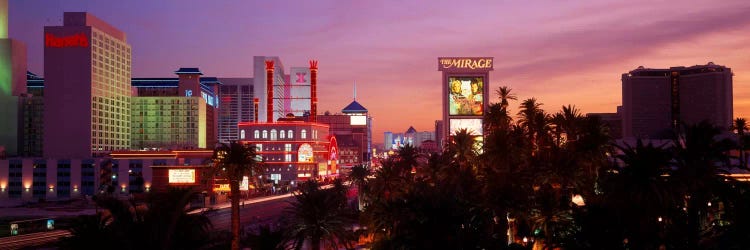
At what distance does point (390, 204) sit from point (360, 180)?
163 feet

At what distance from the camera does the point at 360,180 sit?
274ft

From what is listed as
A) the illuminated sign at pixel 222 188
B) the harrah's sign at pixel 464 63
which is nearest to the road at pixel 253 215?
the illuminated sign at pixel 222 188

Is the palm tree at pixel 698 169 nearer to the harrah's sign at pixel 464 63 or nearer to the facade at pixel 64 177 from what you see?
the harrah's sign at pixel 464 63

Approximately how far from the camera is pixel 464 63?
13588cm

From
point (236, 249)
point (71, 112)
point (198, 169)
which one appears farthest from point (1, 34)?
point (236, 249)

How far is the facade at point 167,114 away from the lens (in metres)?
187

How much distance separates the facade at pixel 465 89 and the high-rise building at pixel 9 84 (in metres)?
111

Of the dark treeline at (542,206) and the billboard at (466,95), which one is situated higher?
the billboard at (466,95)

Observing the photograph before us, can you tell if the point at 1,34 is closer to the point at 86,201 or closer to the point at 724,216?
the point at 86,201

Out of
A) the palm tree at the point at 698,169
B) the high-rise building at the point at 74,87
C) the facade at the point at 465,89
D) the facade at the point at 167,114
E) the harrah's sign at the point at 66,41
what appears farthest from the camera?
the facade at the point at 167,114

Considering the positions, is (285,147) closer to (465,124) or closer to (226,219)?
(465,124)

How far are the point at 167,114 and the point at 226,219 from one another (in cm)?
11998

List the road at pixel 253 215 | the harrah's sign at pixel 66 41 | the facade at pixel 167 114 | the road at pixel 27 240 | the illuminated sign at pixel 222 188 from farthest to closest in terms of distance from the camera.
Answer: the facade at pixel 167 114 < the harrah's sign at pixel 66 41 < the illuminated sign at pixel 222 188 < the road at pixel 253 215 < the road at pixel 27 240

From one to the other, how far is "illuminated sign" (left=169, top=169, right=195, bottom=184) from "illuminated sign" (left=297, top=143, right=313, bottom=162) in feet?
138
